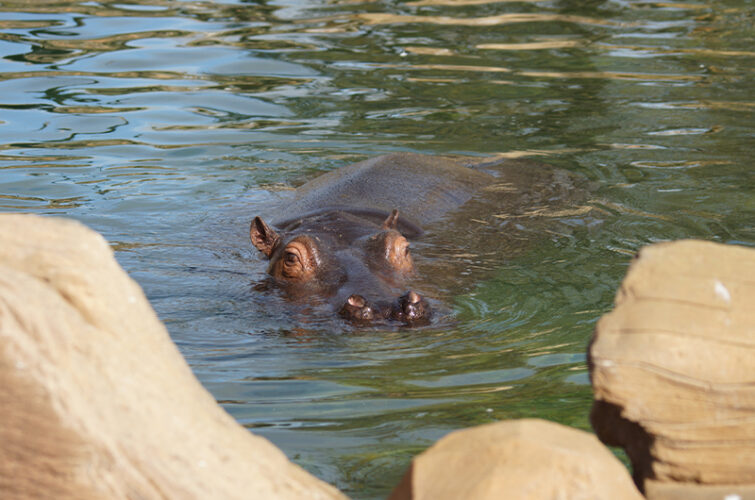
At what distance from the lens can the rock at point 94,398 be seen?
238cm

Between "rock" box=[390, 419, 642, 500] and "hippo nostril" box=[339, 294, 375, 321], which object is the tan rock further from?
"hippo nostril" box=[339, 294, 375, 321]

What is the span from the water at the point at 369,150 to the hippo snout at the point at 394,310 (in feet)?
0.26

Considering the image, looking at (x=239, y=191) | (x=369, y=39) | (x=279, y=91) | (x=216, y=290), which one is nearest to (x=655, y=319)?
(x=216, y=290)

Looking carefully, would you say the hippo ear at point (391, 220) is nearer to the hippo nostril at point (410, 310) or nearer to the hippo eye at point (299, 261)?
the hippo eye at point (299, 261)

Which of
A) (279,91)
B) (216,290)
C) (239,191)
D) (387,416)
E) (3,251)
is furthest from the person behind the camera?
(279,91)

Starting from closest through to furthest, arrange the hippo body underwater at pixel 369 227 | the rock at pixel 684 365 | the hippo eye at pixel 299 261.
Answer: the rock at pixel 684 365
the hippo body underwater at pixel 369 227
the hippo eye at pixel 299 261

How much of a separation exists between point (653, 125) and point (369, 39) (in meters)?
4.64

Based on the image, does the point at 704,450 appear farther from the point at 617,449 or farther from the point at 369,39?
the point at 369,39

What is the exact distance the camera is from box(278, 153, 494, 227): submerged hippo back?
7375 mm

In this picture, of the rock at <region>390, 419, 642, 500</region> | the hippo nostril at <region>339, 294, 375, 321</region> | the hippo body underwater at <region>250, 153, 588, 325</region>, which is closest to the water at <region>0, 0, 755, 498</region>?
the hippo nostril at <region>339, 294, 375, 321</region>

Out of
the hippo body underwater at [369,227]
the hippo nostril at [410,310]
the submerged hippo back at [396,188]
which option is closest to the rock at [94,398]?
the hippo nostril at [410,310]

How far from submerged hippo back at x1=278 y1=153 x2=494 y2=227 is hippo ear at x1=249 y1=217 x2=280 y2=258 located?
0.56 metres

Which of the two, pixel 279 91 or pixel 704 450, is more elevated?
pixel 704 450

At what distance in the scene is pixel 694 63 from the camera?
40.7 feet
